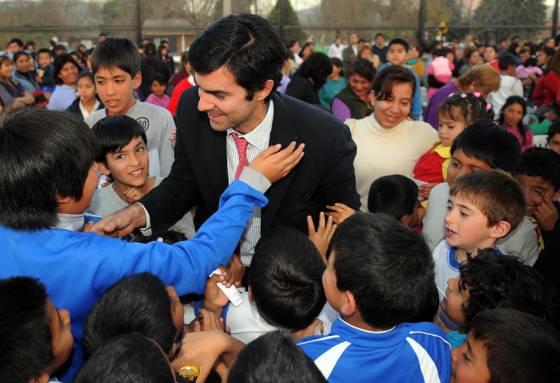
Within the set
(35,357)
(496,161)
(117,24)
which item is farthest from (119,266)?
(117,24)

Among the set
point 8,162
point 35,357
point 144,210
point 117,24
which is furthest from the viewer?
point 117,24

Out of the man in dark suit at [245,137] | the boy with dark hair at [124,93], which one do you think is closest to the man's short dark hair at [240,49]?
the man in dark suit at [245,137]

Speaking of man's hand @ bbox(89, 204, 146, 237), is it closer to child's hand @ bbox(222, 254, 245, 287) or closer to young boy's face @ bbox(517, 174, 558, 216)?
child's hand @ bbox(222, 254, 245, 287)

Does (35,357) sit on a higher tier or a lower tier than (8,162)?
lower

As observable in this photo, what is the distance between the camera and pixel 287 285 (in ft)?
6.18

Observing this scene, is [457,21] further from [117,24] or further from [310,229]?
[310,229]

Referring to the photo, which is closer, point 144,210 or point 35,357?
point 35,357

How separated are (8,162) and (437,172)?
250 cm

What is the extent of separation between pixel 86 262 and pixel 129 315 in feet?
0.60

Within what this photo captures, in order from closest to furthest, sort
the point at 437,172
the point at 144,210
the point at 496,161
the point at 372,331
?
the point at 372,331 → the point at 144,210 → the point at 496,161 → the point at 437,172

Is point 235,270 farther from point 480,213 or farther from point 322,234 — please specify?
point 480,213

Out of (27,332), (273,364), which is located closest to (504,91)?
(273,364)

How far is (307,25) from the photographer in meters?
16.0

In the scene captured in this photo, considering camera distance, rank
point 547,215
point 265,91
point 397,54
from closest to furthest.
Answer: point 265,91 < point 547,215 < point 397,54
